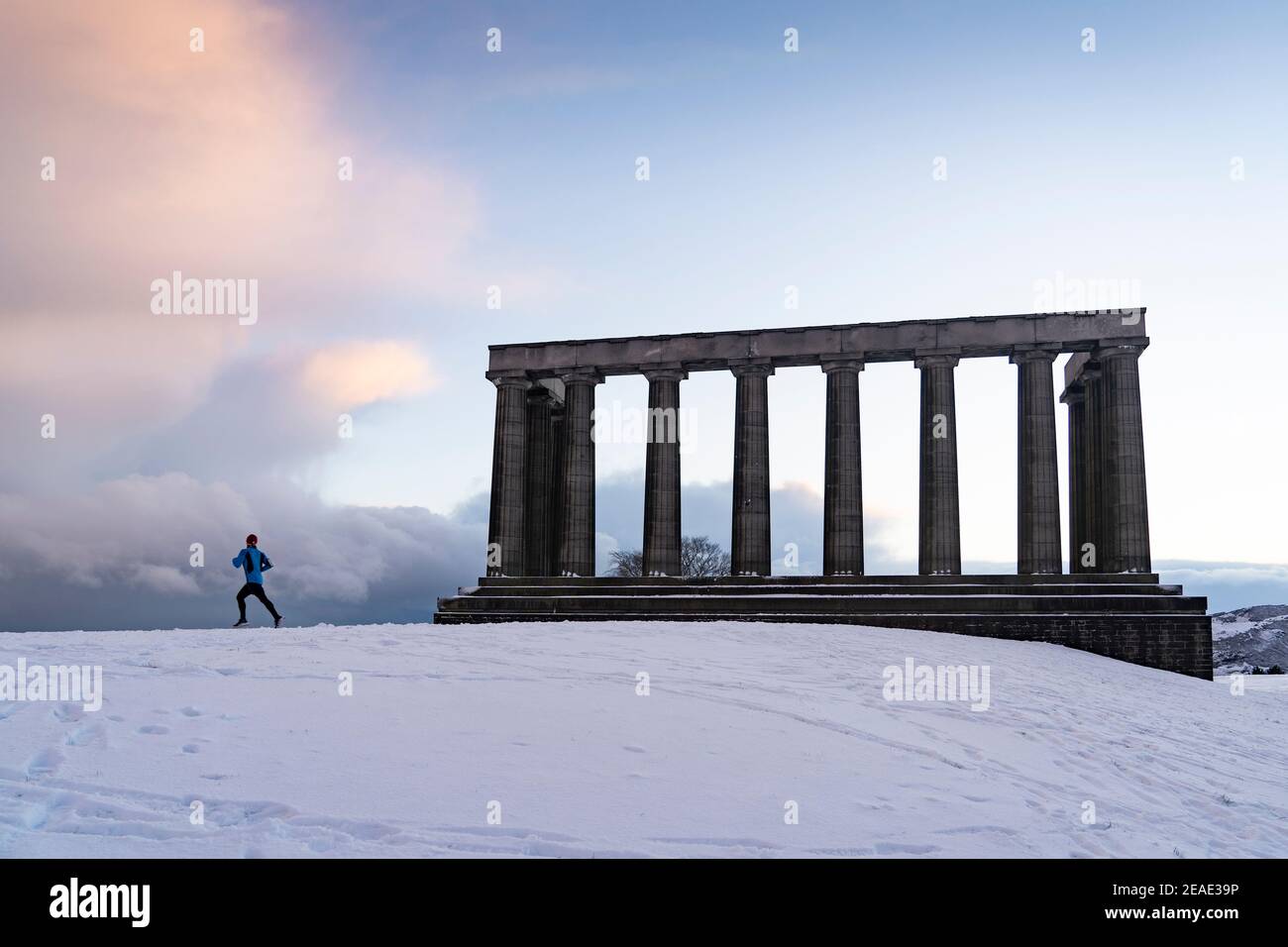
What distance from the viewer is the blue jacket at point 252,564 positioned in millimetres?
26969

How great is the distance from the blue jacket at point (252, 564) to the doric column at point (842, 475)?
24.2m

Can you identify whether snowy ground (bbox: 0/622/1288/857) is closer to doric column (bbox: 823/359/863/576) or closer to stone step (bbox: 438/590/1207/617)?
stone step (bbox: 438/590/1207/617)

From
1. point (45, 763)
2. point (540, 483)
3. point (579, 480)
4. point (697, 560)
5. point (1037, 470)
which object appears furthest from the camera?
point (697, 560)

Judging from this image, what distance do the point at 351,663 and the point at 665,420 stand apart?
96.5 ft

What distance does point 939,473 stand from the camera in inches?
1678

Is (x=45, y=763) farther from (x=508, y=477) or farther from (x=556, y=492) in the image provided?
(x=556, y=492)

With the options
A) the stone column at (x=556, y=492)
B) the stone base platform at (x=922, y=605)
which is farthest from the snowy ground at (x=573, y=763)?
the stone column at (x=556, y=492)

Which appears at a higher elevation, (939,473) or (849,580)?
(939,473)

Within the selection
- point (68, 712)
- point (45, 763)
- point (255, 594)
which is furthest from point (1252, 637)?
point (45, 763)

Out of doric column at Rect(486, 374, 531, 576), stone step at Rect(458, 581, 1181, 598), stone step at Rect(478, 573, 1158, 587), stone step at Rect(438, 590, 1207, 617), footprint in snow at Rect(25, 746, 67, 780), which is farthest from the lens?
doric column at Rect(486, 374, 531, 576)

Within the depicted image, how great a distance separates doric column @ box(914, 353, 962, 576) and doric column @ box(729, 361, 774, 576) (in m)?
6.89

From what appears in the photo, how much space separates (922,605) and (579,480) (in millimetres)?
17170

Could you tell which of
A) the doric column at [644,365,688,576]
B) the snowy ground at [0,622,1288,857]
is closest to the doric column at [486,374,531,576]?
the doric column at [644,365,688,576]

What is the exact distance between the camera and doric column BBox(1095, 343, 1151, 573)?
41062 millimetres
